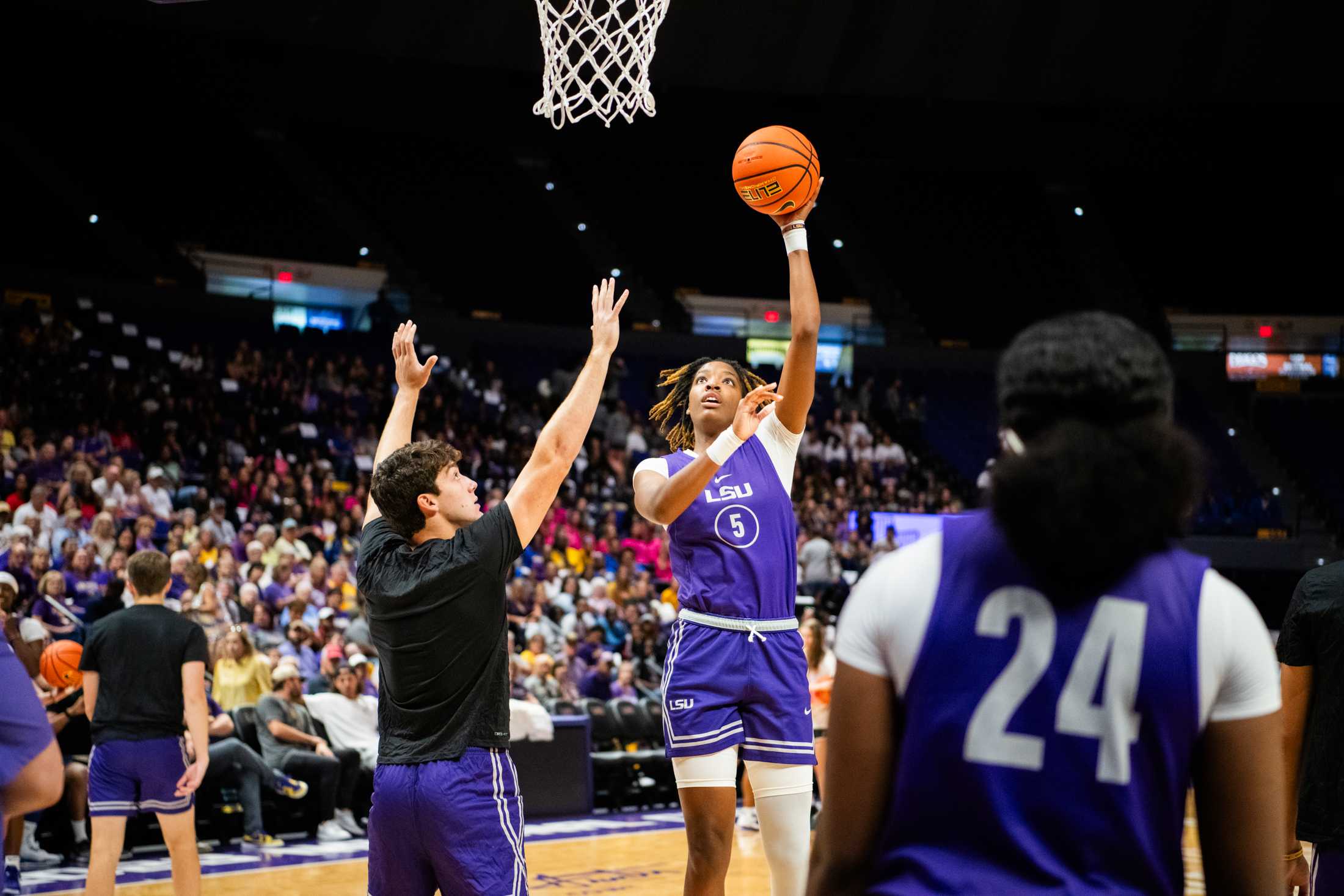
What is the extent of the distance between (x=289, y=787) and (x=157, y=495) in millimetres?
5437

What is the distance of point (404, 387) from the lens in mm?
3865

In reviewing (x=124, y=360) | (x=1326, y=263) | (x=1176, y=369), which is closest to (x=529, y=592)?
(x=124, y=360)

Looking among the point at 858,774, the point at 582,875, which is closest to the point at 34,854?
the point at 582,875

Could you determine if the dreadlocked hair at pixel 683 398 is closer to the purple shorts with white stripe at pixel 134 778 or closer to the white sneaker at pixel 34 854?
the purple shorts with white stripe at pixel 134 778

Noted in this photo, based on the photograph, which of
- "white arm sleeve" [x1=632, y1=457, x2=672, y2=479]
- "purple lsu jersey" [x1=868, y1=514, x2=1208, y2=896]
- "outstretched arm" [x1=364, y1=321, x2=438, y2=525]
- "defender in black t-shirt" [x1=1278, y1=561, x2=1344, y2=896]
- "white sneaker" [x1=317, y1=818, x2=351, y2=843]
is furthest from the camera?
"white sneaker" [x1=317, y1=818, x2=351, y2=843]

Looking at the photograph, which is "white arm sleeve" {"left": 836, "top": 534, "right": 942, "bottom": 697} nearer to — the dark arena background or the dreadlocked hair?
the dreadlocked hair

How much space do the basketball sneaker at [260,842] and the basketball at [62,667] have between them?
172 cm

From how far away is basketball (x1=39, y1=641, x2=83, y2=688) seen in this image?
731 centimetres

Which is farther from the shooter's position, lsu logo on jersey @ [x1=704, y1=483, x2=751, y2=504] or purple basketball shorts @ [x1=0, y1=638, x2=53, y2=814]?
lsu logo on jersey @ [x1=704, y1=483, x2=751, y2=504]

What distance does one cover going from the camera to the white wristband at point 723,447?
12.4 ft

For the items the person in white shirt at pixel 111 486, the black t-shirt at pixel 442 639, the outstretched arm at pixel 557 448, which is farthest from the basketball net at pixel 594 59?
the person in white shirt at pixel 111 486

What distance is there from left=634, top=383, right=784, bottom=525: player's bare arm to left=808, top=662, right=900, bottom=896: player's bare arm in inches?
82.2

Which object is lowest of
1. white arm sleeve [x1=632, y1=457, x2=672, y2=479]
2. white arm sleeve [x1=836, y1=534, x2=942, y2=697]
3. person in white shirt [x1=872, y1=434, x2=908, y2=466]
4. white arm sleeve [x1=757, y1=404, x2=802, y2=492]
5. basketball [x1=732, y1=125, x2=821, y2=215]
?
white arm sleeve [x1=836, y1=534, x2=942, y2=697]

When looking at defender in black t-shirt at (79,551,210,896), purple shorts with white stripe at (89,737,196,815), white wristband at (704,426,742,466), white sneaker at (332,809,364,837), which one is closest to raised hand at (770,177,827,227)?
white wristband at (704,426,742,466)
